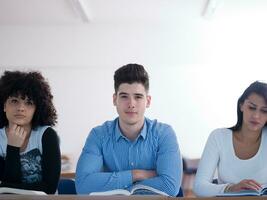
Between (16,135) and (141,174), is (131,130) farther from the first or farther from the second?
(16,135)

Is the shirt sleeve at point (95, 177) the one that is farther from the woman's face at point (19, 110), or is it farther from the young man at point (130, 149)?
the woman's face at point (19, 110)

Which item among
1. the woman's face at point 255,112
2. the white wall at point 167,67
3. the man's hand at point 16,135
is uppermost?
the white wall at point 167,67

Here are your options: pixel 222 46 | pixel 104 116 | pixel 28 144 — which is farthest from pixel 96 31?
pixel 28 144

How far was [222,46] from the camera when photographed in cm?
576

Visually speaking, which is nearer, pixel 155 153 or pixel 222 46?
pixel 155 153

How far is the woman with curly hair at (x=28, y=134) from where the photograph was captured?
1813 mm

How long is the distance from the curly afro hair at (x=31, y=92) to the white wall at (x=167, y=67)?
357 centimetres

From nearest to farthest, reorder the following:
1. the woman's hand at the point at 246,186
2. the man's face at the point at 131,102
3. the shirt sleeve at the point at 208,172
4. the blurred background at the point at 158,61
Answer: the woman's hand at the point at 246,186
the shirt sleeve at the point at 208,172
the man's face at the point at 131,102
the blurred background at the point at 158,61

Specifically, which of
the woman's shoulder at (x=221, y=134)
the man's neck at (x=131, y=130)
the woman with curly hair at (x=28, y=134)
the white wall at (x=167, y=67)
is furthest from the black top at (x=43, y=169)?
the white wall at (x=167, y=67)

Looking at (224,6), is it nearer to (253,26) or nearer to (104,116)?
(253,26)

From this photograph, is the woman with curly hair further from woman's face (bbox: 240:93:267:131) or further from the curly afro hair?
woman's face (bbox: 240:93:267:131)

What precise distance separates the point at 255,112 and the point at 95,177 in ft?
2.78

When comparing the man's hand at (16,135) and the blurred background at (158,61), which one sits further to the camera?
the blurred background at (158,61)

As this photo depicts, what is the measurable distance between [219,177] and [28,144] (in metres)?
0.98
